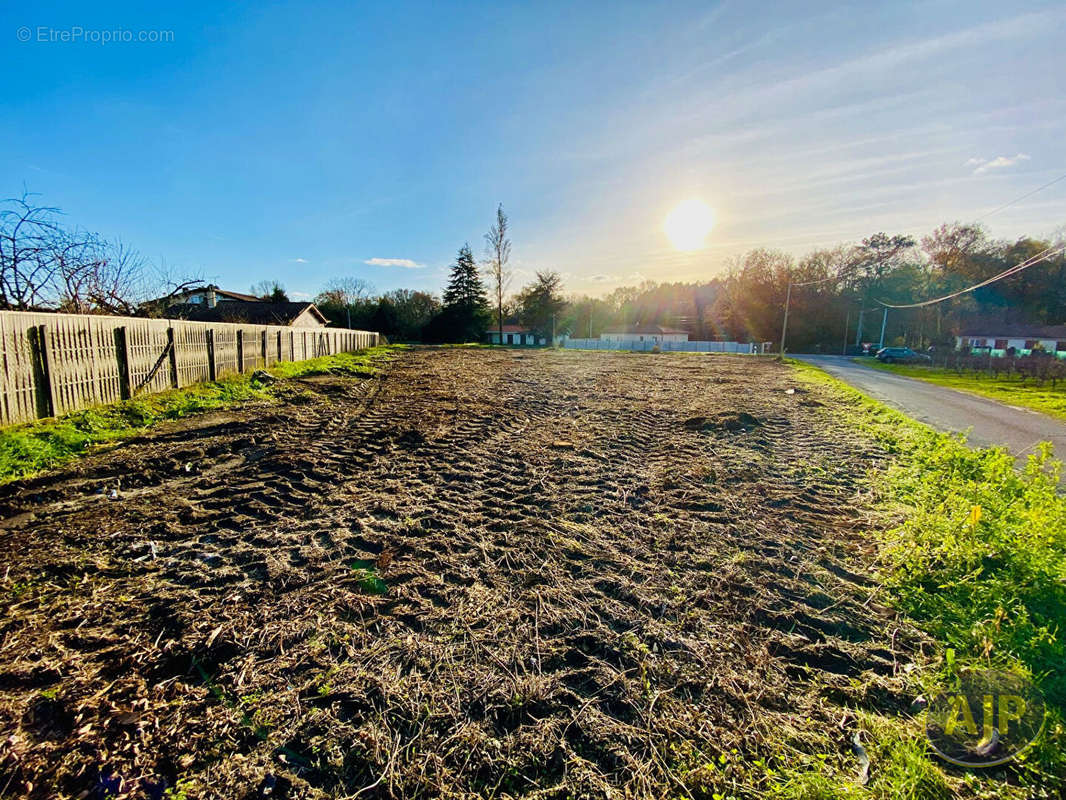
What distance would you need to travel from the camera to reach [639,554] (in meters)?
3.18

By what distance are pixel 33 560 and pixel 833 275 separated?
60412 mm

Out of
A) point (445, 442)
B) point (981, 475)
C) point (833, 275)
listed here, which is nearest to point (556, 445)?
point (445, 442)

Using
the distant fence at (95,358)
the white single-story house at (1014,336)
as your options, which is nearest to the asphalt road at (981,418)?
the distant fence at (95,358)

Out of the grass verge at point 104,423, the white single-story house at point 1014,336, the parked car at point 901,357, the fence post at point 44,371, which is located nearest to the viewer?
the grass verge at point 104,423

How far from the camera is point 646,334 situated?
53656 millimetres

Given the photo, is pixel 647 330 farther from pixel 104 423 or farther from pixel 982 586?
pixel 982 586

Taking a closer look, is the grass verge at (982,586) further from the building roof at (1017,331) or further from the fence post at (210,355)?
the building roof at (1017,331)

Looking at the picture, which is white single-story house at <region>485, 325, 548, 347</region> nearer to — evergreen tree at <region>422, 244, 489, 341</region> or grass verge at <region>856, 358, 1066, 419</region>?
evergreen tree at <region>422, 244, 489, 341</region>

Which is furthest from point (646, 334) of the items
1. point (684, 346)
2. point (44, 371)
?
point (44, 371)

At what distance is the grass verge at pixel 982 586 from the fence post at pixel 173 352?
11.5 metres

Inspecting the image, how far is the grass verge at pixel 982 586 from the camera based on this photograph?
1.58m

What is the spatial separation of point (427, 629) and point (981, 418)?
38.2ft

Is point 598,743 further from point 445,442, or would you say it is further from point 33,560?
point 445,442

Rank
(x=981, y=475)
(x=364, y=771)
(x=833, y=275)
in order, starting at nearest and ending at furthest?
(x=364, y=771)
(x=981, y=475)
(x=833, y=275)
